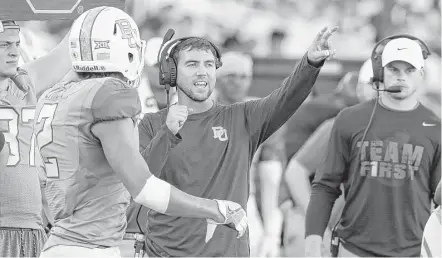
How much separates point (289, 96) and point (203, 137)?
20.0 inches

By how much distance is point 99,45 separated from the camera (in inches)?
180

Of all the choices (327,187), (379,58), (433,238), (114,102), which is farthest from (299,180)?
(114,102)

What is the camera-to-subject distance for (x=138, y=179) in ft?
14.3

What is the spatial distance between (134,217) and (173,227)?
1050 mm

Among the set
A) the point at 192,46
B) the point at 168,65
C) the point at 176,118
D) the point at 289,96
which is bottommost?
the point at 176,118

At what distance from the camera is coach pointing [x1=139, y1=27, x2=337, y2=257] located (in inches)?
207

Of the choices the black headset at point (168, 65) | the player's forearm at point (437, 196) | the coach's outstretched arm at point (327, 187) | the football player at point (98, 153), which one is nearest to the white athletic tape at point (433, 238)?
the player's forearm at point (437, 196)

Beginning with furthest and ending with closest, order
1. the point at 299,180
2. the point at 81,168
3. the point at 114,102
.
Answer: the point at 299,180
the point at 81,168
the point at 114,102

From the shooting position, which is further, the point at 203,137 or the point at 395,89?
the point at 395,89

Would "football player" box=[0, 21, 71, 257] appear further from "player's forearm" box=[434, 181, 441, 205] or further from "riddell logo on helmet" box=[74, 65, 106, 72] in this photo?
"player's forearm" box=[434, 181, 441, 205]

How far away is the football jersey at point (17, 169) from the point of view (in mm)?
5809

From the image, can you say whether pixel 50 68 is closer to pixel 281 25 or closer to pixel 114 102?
pixel 114 102

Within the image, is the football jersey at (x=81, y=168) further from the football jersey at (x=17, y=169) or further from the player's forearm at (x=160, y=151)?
the football jersey at (x=17, y=169)

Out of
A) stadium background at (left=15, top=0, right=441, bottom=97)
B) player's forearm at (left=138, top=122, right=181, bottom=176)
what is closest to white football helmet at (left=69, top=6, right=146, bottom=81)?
player's forearm at (left=138, top=122, right=181, bottom=176)
